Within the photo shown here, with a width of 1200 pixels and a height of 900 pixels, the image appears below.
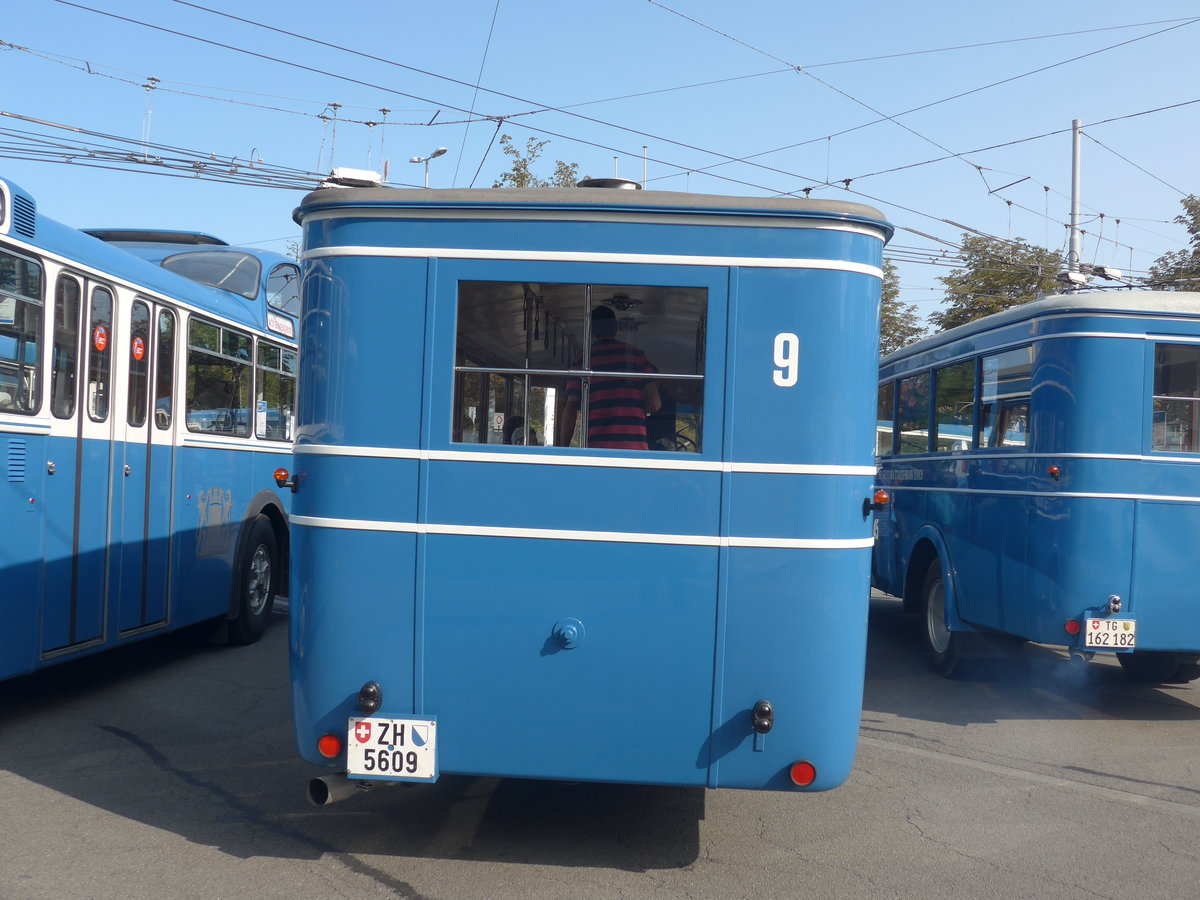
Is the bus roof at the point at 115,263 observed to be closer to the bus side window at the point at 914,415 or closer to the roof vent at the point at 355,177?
the roof vent at the point at 355,177

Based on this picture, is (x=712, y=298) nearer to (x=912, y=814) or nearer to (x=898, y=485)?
(x=912, y=814)

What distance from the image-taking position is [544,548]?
14.5 ft

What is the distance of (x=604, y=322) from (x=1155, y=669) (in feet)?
22.8

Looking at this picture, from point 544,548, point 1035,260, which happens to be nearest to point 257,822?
point 544,548

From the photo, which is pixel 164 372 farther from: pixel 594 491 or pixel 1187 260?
pixel 1187 260

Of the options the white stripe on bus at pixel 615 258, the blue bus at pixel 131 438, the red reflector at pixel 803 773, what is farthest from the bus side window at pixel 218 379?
the red reflector at pixel 803 773

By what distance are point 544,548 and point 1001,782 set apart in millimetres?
3413

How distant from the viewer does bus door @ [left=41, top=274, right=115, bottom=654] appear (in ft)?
21.8

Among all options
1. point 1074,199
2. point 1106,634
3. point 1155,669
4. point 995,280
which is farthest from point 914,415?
point 995,280

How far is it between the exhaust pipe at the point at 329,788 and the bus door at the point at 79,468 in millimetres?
3018

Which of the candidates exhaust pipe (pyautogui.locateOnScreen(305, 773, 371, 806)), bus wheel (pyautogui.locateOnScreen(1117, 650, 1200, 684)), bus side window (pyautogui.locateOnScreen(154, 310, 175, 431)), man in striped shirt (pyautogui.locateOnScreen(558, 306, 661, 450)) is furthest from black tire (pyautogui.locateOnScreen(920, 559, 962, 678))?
bus side window (pyautogui.locateOnScreen(154, 310, 175, 431))

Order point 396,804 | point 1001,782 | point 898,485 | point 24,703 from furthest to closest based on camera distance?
point 898,485, point 24,703, point 1001,782, point 396,804

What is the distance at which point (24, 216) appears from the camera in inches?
248

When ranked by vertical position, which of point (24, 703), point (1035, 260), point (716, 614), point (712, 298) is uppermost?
point (1035, 260)
